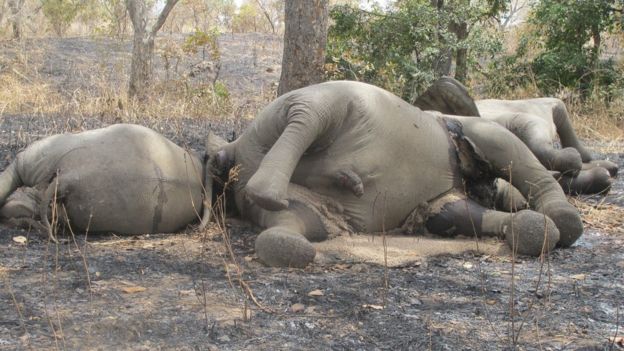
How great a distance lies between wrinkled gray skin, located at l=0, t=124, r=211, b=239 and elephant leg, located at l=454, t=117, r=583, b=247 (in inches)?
70.6

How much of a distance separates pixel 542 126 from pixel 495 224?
56.1 inches

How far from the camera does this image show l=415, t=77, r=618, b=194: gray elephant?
5301 mm

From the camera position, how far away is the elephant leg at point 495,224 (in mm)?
4113

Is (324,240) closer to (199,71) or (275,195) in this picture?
(275,195)

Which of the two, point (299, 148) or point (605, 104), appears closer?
point (299, 148)

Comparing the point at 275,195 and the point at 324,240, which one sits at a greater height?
the point at 275,195

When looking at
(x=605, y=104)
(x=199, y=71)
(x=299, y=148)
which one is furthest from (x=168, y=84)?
(x=299, y=148)

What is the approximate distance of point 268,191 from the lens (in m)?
3.83

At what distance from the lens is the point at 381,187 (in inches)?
177

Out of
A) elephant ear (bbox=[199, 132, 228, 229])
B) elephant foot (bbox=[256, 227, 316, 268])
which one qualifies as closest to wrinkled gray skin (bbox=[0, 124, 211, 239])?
elephant ear (bbox=[199, 132, 228, 229])

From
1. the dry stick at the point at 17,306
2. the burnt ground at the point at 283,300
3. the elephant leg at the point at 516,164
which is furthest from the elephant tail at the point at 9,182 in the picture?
the elephant leg at the point at 516,164

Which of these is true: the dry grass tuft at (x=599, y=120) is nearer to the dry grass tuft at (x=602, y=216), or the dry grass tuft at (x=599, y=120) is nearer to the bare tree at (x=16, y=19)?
the dry grass tuft at (x=602, y=216)

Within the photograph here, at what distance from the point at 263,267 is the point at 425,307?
89cm

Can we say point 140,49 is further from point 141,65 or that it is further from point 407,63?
point 407,63
